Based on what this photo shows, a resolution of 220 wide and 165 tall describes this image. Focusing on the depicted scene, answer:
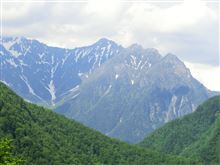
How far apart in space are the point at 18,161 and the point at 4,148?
95.1 inches

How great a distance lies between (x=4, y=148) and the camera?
216ft

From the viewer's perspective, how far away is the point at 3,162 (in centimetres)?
6581

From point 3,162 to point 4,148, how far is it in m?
1.76

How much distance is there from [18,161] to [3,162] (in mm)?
1867

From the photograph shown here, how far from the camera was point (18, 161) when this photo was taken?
66062 mm
